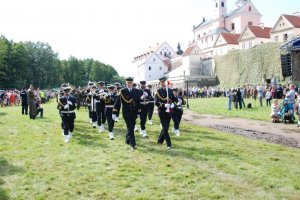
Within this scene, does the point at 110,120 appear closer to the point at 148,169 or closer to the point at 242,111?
the point at 148,169

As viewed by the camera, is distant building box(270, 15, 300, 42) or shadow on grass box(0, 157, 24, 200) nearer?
shadow on grass box(0, 157, 24, 200)

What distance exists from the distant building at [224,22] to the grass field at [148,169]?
79.6 meters

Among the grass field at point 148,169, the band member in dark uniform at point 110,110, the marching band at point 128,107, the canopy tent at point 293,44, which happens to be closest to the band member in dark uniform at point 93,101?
the marching band at point 128,107

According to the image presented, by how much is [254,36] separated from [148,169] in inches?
2637

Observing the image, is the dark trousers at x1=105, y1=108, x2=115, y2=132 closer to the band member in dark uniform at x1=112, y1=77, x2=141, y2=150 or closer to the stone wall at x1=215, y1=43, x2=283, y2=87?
the band member in dark uniform at x1=112, y1=77, x2=141, y2=150

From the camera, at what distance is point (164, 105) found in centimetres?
1120

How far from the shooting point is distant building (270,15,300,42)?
61344 mm

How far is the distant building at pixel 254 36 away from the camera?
2768 inches

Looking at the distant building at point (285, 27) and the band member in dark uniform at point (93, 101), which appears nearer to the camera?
the band member in dark uniform at point (93, 101)

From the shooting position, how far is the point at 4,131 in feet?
51.3

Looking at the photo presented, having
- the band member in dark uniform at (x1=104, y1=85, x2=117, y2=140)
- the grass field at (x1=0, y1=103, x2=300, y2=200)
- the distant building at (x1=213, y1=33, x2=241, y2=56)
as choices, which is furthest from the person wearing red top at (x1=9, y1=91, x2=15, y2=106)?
the distant building at (x1=213, y1=33, x2=241, y2=56)

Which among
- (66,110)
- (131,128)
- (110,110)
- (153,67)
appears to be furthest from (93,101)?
(153,67)

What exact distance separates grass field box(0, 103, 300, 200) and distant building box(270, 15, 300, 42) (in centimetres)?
5502

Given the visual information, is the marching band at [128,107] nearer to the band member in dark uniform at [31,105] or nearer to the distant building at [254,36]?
the band member in dark uniform at [31,105]
